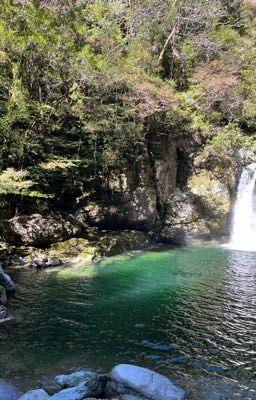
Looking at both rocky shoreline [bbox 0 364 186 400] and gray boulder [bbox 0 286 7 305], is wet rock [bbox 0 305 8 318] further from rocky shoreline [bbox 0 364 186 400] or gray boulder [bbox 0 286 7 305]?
rocky shoreline [bbox 0 364 186 400]

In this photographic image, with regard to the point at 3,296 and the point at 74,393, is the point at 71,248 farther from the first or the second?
the point at 74,393

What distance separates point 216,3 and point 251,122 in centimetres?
1135

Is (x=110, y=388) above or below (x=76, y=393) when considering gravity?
below

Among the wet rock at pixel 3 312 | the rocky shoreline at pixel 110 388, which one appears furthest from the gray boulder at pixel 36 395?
the wet rock at pixel 3 312

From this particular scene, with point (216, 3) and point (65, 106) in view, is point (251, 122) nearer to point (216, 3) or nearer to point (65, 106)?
point (216, 3)

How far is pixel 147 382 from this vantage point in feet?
25.5

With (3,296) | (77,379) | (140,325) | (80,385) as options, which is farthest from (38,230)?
(80,385)

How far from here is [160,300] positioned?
1402 centimetres

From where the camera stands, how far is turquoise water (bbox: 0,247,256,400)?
8.90 meters

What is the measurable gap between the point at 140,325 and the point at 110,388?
3.80 m

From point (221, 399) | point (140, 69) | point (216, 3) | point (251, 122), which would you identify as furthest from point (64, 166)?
point (216, 3)

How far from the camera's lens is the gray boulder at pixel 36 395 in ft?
23.3

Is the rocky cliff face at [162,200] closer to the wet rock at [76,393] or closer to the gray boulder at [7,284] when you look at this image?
the gray boulder at [7,284]

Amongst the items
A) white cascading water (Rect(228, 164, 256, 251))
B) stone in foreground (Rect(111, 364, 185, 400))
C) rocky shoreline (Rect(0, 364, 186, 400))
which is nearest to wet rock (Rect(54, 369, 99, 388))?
rocky shoreline (Rect(0, 364, 186, 400))
